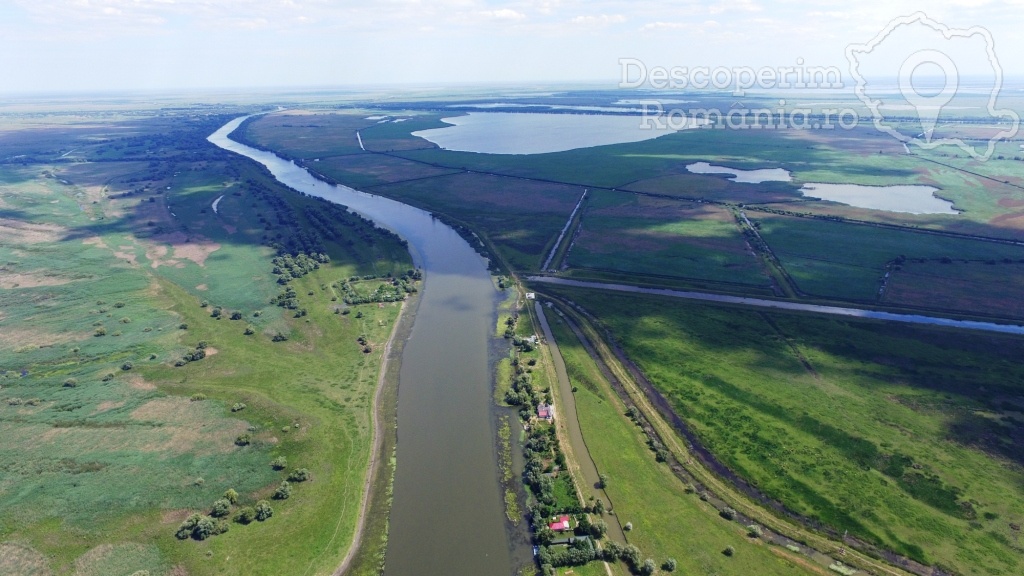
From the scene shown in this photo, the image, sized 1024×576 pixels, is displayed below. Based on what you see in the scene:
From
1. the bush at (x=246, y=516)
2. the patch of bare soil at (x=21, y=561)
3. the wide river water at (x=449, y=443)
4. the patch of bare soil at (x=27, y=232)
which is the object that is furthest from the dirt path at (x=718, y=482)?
the patch of bare soil at (x=27, y=232)

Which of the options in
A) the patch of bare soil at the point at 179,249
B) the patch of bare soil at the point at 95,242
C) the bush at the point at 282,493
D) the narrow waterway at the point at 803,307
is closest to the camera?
the bush at the point at 282,493

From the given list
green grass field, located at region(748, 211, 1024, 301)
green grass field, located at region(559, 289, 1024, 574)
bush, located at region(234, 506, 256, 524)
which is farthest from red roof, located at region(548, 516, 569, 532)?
green grass field, located at region(748, 211, 1024, 301)

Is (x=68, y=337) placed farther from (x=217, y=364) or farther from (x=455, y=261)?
(x=455, y=261)

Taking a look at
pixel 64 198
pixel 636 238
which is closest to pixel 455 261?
pixel 636 238

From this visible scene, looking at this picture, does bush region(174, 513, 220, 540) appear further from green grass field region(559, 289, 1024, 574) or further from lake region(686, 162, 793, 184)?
lake region(686, 162, 793, 184)

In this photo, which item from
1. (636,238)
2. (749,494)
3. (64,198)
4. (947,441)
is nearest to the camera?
(749,494)

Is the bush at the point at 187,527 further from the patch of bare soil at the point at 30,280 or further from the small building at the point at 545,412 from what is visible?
the patch of bare soil at the point at 30,280

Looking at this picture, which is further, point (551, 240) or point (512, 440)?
point (551, 240)
